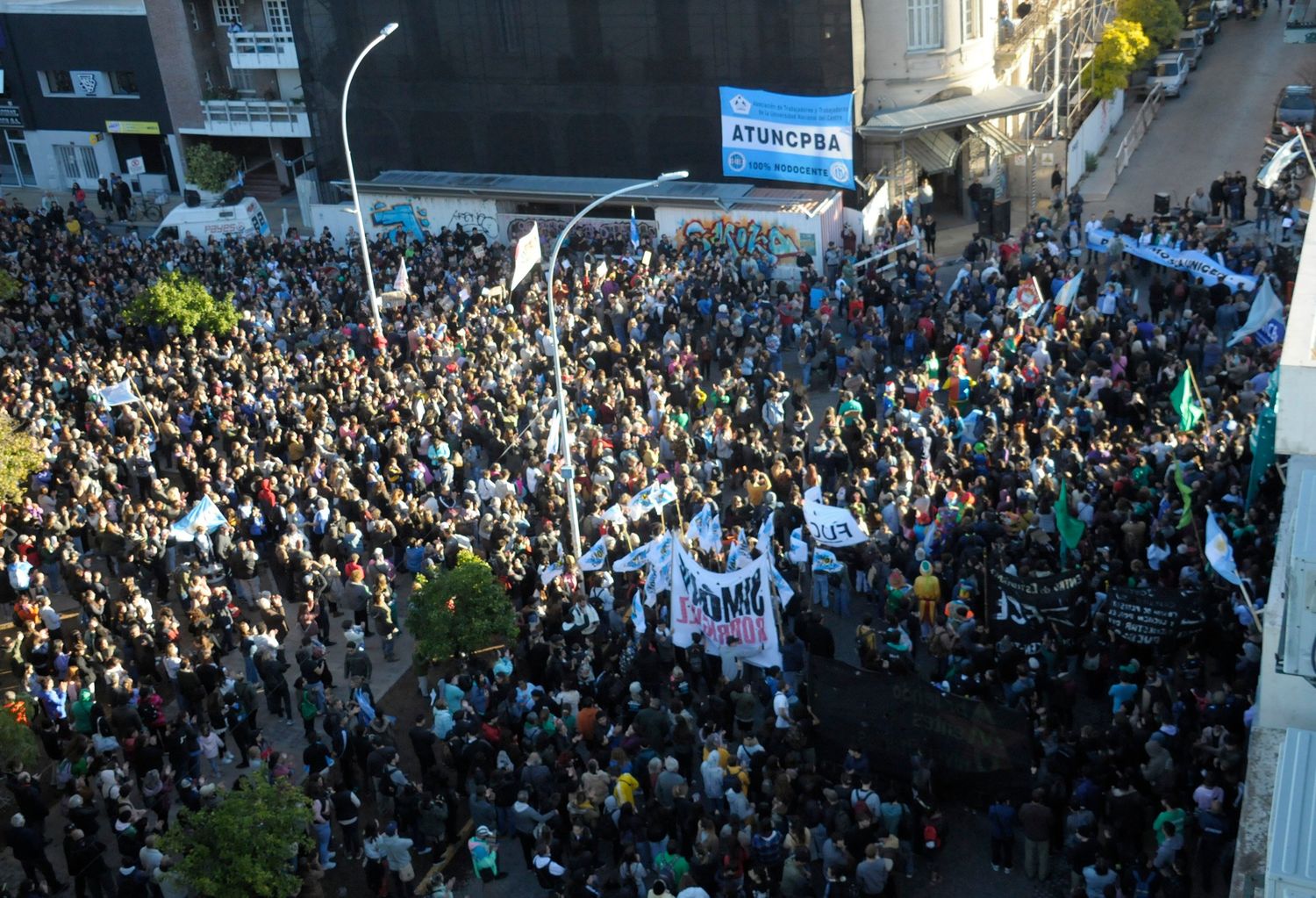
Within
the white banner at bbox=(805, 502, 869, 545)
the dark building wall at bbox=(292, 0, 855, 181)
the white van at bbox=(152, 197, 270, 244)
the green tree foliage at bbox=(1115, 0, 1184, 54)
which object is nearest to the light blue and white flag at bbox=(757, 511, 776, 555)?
the white banner at bbox=(805, 502, 869, 545)

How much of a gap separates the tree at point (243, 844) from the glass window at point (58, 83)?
1641 inches

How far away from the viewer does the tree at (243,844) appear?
51.5 feet

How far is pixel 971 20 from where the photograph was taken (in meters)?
36.9

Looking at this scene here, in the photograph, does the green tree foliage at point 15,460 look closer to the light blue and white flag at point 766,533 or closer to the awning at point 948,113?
the light blue and white flag at point 766,533

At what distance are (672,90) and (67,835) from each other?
2581 centimetres

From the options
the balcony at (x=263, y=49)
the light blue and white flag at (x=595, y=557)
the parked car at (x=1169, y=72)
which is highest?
the balcony at (x=263, y=49)

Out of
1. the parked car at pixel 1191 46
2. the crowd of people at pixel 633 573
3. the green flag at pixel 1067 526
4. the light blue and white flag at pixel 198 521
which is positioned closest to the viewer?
the crowd of people at pixel 633 573

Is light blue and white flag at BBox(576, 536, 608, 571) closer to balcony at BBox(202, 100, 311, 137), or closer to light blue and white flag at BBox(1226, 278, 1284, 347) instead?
light blue and white flag at BBox(1226, 278, 1284, 347)

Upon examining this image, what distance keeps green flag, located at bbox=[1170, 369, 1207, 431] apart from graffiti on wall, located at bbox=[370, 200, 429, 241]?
947 inches

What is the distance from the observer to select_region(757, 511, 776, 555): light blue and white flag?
19.2 meters

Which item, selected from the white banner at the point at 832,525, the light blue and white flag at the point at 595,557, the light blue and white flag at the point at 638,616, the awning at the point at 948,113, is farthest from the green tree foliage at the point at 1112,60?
the light blue and white flag at the point at 638,616

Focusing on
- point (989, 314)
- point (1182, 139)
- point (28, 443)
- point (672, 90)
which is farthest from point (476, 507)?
point (1182, 139)

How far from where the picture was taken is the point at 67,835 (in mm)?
17062

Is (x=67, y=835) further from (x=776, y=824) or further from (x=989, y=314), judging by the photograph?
(x=989, y=314)
